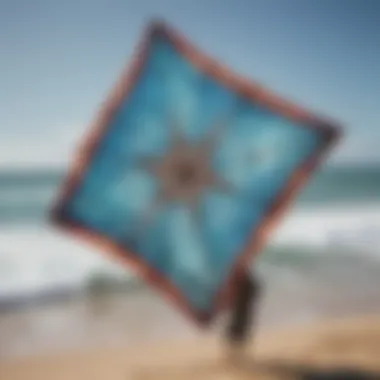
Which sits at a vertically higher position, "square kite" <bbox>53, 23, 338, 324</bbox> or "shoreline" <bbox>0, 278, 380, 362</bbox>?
"square kite" <bbox>53, 23, 338, 324</bbox>


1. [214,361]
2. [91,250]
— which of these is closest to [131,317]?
[214,361]

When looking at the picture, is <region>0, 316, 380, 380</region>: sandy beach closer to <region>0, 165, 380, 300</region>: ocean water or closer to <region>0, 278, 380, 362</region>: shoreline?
<region>0, 278, 380, 362</region>: shoreline

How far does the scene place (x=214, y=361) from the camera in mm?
2809

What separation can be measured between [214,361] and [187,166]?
35.5 inches

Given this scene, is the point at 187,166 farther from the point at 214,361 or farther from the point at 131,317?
the point at 131,317

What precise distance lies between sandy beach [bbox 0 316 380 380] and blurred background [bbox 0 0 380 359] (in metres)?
0.17

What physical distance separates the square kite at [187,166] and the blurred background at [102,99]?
0.79 m

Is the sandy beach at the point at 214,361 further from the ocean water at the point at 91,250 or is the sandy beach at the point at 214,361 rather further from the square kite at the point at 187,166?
the ocean water at the point at 91,250

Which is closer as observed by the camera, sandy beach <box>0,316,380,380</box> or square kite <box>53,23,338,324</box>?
square kite <box>53,23,338,324</box>

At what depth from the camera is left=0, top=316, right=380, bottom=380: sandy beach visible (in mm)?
2684

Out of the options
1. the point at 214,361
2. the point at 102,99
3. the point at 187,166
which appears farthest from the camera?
the point at 102,99

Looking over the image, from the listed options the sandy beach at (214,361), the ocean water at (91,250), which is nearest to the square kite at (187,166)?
the sandy beach at (214,361)

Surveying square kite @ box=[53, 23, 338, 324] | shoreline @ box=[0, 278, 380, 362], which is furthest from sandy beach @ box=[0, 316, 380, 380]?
square kite @ box=[53, 23, 338, 324]

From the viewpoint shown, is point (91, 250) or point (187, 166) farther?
point (91, 250)
